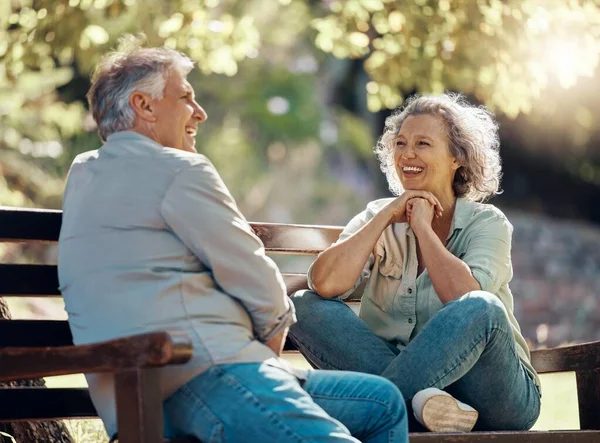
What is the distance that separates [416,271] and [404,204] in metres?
0.26

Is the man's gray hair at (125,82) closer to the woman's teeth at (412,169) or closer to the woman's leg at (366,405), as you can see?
the woman's leg at (366,405)

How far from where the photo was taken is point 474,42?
7496mm

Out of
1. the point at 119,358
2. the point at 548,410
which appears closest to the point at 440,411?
the point at 119,358

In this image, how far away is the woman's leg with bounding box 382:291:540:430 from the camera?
3.62m

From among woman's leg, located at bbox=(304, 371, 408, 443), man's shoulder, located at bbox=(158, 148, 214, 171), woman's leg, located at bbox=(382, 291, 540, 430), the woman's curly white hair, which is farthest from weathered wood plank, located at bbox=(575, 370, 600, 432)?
man's shoulder, located at bbox=(158, 148, 214, 171)

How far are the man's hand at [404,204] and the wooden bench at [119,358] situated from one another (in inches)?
18.3

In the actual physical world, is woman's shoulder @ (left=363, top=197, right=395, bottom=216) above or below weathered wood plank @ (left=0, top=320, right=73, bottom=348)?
above

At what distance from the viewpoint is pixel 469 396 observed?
379 cm

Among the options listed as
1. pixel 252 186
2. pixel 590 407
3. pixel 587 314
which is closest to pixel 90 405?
pixel 590 407

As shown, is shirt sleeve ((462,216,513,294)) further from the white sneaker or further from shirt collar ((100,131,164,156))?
shirt collar ((100,131,164,156))

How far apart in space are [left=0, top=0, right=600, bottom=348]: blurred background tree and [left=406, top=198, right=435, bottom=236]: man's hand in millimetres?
3313

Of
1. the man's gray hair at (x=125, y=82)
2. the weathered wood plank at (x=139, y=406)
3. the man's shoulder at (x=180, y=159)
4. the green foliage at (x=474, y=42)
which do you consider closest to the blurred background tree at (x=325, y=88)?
the green foliage at (x=474, y=42)

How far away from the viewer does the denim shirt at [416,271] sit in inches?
160

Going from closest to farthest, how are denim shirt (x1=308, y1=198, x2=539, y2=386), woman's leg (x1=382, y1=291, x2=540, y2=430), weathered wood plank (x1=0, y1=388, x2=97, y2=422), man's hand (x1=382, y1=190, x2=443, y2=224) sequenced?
woman's leg (x1=382, y1=291, x2=540, y2=430) → weathered wood plank (x1=0, y1=388, x2=97, y2=422) → denim shirt (x1=308, y1=198, x2=539, y2=386) → man's hand (x1=382, y1=190, x2=443, y2=224)
